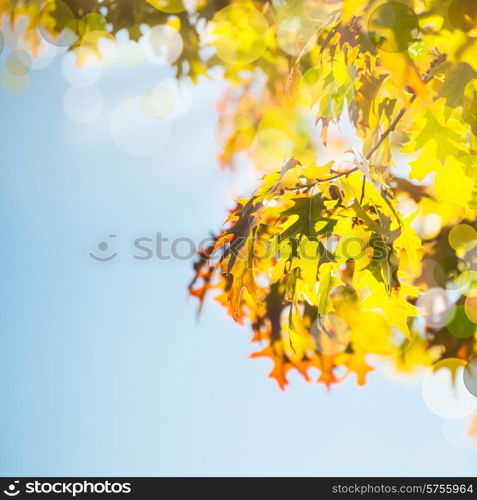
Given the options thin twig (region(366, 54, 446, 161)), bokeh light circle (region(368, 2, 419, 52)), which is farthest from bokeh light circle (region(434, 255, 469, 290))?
bokeh light circle (region(368, 2, 419, 52))

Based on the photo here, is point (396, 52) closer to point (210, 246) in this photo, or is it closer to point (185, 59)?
point (210, 246)

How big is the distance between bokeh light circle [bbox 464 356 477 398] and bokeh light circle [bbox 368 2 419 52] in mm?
1671

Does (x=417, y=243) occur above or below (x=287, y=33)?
below

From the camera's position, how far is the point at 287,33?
2.27 metres

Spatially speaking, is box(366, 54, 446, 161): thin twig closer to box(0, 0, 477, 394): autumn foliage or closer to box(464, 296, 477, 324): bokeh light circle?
box(0, 0, 477, 394): autumn foliage

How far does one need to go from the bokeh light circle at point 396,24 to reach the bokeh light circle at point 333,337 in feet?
4.90

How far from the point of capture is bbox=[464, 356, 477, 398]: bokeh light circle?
2.52m

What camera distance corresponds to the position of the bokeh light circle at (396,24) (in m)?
1.57

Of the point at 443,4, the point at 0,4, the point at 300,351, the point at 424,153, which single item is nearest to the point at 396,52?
the point at 443,4

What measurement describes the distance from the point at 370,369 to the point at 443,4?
1987 mm

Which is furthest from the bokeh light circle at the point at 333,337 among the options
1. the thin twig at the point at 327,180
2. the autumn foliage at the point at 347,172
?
the thin twig at the point at 327,180

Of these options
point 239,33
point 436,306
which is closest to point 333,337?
point 436,306
